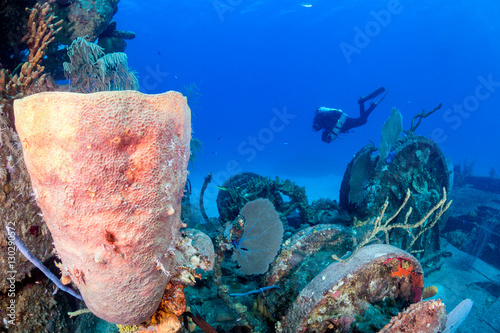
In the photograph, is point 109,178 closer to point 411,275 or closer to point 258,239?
point 258,239

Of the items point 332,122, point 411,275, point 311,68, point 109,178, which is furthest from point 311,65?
point 109,178

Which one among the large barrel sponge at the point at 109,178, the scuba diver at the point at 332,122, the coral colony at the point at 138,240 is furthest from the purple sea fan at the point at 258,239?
the scuba diver at the point at 332,122

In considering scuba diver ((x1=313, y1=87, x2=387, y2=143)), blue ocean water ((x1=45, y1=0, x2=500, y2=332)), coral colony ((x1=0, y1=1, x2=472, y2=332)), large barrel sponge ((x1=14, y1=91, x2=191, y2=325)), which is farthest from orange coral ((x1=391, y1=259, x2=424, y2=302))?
blue ocean water ((x1=45, y1=0, x2=500, y2=332))

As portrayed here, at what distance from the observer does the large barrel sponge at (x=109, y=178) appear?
1256 mm

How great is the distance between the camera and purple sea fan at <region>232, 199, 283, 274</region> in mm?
3489

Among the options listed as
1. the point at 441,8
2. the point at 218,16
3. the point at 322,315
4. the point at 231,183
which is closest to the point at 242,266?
the point at 322,315

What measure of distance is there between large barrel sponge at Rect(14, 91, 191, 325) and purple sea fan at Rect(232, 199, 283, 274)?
195cm

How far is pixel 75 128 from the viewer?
4.05 feet

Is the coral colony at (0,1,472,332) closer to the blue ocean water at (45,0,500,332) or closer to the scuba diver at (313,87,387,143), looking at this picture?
the scuba diver at (313,87,387,143)

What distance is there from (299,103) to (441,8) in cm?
7277

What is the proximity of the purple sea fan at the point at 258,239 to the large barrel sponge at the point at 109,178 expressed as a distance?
1.95 metres

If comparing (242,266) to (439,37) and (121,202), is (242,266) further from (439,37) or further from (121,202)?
(439,37)

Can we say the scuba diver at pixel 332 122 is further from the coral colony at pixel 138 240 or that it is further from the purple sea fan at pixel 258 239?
the purple sea fan at pixel 258 239

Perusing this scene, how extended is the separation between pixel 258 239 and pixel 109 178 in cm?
266
